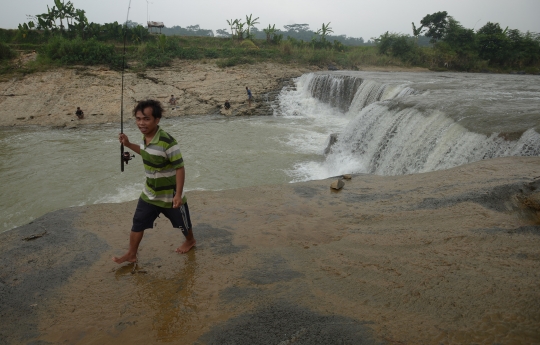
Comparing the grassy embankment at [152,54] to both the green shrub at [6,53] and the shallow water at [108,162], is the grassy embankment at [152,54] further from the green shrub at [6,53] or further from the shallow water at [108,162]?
the shallow water at [108,162]

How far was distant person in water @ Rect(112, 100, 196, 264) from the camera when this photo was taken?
2615 millimetres

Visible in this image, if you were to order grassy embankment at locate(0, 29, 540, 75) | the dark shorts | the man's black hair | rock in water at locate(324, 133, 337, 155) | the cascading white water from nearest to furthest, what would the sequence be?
the man's black hair
the dark shorts
the cascading white water
rock in water at locate(324, 133, 337, 155)
grassy embankment at locate(0, 29, 540, 75)

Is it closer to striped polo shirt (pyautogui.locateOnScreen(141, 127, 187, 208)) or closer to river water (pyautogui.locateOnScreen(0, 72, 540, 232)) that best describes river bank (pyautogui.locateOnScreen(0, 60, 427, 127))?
river water (pyautogui.locateOnScreen(0, 72, 540, 232))

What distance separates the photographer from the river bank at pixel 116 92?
49.9 feet

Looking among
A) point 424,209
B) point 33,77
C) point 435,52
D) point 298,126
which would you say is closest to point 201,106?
point 298,126

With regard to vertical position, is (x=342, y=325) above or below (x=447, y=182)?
below

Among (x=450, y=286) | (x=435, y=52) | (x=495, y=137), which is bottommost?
(x=450, y=286)

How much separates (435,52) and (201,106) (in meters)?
22.6

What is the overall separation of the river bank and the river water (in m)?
1.61

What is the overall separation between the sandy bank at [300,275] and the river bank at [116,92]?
1313 cm

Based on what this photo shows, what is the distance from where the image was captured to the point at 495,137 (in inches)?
238

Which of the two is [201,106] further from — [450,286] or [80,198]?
[450,286]

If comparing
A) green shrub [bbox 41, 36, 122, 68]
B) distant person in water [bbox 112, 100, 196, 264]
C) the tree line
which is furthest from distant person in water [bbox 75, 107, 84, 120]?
the tree line

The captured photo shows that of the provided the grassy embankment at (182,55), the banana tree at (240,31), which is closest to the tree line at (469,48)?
the grassy embankment at (182,55)
